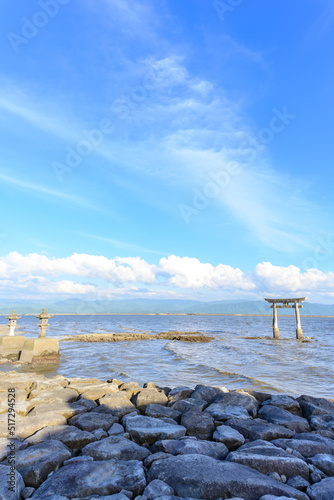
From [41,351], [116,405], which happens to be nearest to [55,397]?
[116,405]

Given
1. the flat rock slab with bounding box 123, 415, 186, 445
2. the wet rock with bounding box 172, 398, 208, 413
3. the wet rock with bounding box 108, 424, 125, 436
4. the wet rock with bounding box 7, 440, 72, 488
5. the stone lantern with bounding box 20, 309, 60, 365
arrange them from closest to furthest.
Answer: the wet rock with bounding box 7, 440, 72, 488 < the flat rock slab with bounding box 123, 415, 186, 445 < the wet rock with bounding box 108, 424, 125, 436 < the wet rock with bounding box 172, 398, 208, 413 < the stone lantern with bounding box 20, 309, 60, 365

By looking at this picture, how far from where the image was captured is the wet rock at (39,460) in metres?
3.82

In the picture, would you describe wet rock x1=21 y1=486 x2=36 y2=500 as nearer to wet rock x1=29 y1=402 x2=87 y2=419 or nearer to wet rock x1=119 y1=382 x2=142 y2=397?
wet rock x1=29 y1=402 x2=87 y2=419

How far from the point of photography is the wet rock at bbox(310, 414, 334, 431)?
5963 mm

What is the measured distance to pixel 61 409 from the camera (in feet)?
21.1

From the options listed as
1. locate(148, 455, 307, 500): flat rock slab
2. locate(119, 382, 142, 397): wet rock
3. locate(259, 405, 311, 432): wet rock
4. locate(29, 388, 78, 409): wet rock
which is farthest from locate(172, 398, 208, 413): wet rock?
locate(148, 455, 307, 500): flat rock slab

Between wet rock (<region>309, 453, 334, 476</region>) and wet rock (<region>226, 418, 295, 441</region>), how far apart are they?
3.16 feet

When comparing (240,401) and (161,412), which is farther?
(240,401)

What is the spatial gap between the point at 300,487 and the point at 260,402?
14.2 ft

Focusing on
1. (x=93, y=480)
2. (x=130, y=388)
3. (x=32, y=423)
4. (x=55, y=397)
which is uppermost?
(x=93, y=480)

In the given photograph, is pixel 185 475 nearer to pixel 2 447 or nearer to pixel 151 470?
pixel 151 470

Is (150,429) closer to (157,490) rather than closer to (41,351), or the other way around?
(157,490)

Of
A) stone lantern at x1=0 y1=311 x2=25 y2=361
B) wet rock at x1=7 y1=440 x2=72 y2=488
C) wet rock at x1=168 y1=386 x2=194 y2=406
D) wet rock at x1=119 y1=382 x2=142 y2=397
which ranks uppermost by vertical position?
wet rock at x1=7 y1=440 x2=72 y2=488

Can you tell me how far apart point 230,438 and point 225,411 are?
1.59 m
